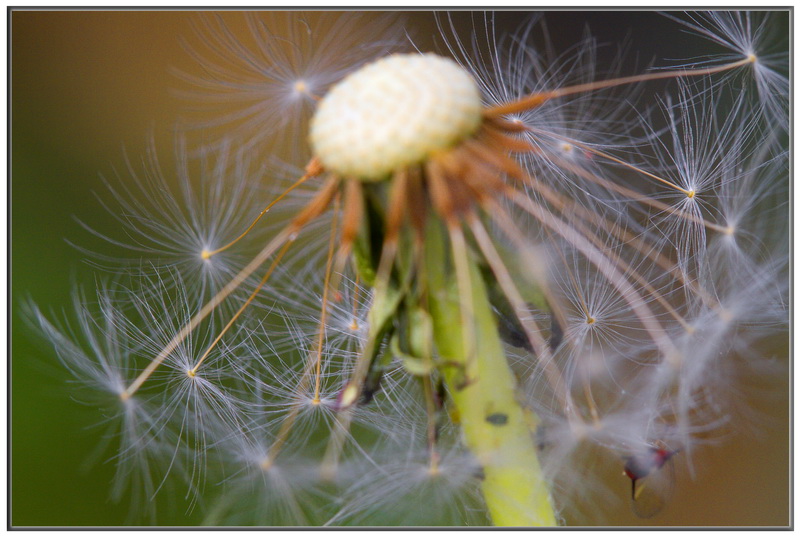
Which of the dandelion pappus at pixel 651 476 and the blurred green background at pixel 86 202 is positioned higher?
the blurred green background at pixel 86 202

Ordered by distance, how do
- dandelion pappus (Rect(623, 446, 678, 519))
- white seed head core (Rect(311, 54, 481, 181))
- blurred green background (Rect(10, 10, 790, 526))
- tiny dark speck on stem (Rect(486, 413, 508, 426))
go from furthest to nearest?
1. blurred green background (Rect(10, 10, 790, 526))
2. dandelion pappus (Rect(623, 446, 678, 519))
3. tiny dark speck on stem (Rect(486, 413, 508, 426))
4. white seed head core (Rect(311, 54, 481, 181))

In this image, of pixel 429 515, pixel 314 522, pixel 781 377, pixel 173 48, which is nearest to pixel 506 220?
pixel 429 515

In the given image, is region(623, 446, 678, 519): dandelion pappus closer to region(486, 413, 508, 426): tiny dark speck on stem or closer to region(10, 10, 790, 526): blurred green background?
region(486, 413, 508, 426): tiny dark speck on stem

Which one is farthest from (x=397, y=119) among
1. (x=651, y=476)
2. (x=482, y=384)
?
(x=651, y=476)

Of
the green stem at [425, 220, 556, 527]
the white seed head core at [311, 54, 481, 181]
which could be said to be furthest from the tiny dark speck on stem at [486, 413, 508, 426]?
the white seed head core at [311, 54, 481, 181]

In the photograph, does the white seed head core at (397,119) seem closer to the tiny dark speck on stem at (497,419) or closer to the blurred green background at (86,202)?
the tiny dark speck on stem at (497,419)

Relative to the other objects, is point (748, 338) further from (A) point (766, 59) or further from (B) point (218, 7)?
(B) point (218, 7)

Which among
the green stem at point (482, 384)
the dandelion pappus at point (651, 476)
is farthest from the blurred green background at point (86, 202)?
the green stem at point (482, 384)
